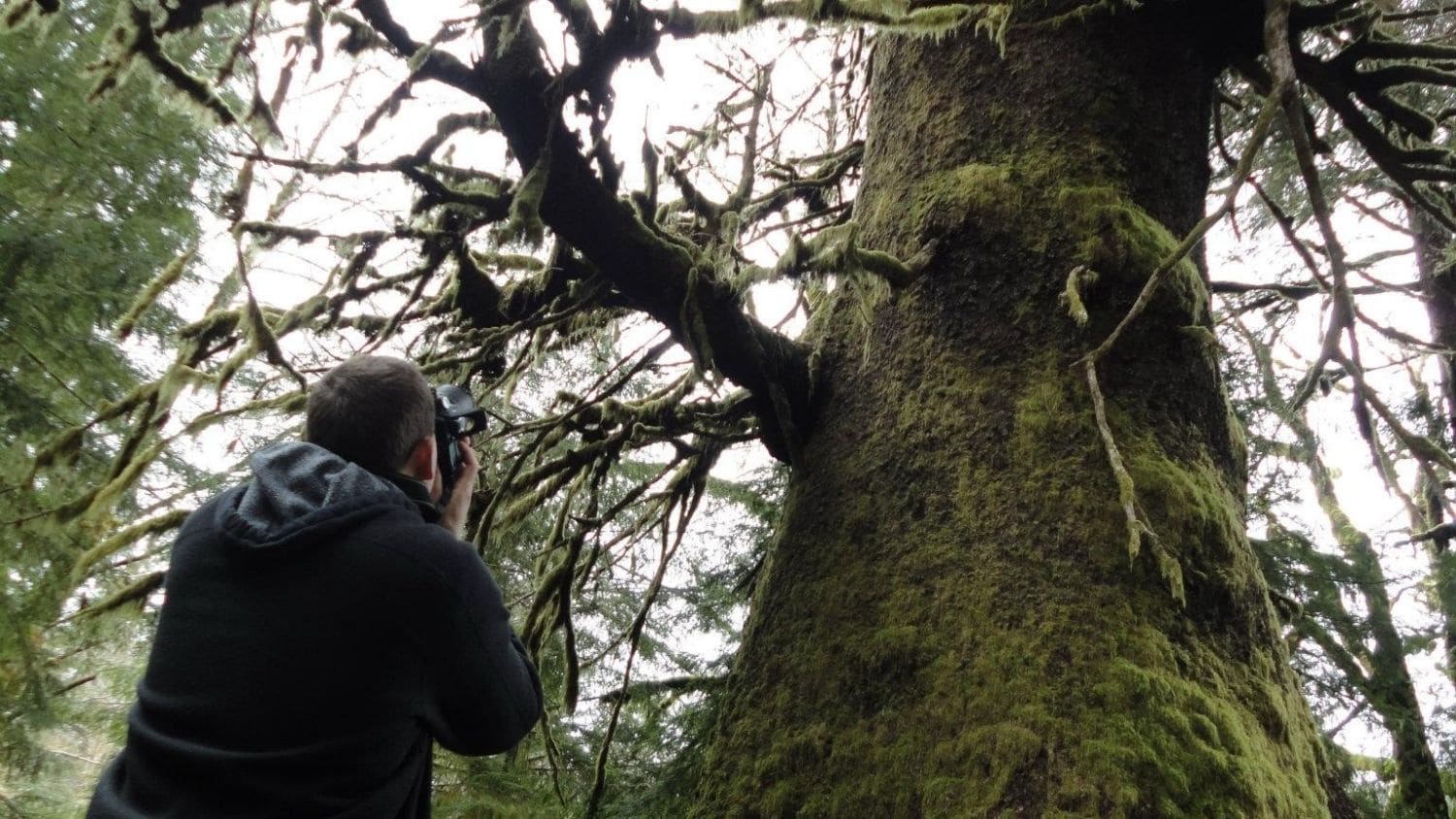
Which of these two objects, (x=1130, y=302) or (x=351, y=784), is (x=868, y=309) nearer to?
(x=1130, y=302)

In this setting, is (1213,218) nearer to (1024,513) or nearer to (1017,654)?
(1024,513)

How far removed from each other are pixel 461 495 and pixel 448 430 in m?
0.13

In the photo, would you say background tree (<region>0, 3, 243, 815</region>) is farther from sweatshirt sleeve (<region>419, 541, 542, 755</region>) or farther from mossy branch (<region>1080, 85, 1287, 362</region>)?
mossy branch (<region>1080, 85, 1287, 362</region>)

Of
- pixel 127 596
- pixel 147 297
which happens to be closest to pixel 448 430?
pixel 147 297

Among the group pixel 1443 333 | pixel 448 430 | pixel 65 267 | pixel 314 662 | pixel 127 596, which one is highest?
pixel 1443 333

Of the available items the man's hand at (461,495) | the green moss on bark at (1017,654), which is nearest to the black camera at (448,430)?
the man's hand at (461,495)

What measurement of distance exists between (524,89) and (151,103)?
3.56 metres

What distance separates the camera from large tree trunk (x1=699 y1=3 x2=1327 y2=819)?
1405mm

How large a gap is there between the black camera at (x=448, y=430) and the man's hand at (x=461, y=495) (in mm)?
11

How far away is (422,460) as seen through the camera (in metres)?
1.50

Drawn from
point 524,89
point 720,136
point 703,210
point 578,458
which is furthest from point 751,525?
point 524,89

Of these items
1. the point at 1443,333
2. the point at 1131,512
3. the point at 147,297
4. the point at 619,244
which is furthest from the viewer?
the point at 1443,333

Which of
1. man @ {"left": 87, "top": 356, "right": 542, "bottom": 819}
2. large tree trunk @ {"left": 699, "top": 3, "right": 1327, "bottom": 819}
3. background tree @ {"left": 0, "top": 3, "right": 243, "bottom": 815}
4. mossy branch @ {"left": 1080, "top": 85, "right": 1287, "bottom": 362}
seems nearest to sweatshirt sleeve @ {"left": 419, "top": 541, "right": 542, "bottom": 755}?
man @ {"left": 87, "top": 356, "right": 542, "bottom": 819}

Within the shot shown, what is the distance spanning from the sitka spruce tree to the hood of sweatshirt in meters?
0.57
